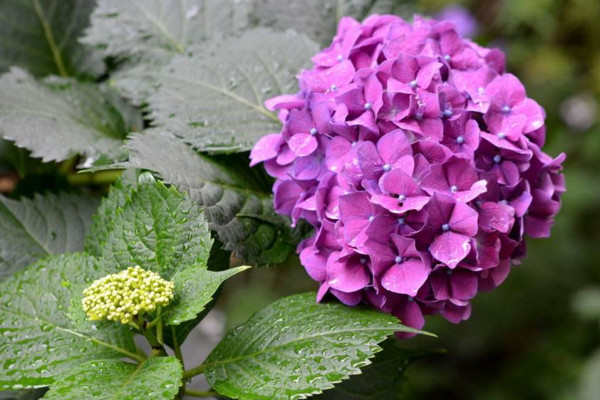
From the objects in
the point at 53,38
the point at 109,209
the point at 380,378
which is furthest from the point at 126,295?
the point at 53,38

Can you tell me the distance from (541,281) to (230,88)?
1.85 metres

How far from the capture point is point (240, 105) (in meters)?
0.97

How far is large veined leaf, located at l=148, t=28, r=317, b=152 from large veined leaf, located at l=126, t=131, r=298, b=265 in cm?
3

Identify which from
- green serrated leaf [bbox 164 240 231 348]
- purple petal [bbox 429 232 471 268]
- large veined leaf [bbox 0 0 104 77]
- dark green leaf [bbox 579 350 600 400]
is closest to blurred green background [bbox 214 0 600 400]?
dark green leaf [bbox 579 350 600 400]

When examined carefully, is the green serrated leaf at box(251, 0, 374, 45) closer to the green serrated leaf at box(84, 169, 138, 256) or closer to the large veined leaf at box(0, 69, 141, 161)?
the large veined leaf at box(0, 69, 141, 161)

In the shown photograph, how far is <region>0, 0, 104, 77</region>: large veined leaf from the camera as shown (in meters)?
1.18

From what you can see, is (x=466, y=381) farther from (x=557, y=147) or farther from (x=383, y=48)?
(x=383, y=48)

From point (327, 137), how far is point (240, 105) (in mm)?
214

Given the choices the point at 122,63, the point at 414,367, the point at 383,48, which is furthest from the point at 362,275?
the point at 414,367

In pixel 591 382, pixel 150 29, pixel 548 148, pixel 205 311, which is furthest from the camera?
pixel 548 148

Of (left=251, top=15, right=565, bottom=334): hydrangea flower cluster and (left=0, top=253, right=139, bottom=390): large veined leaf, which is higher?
(left=251, top=15, right=565, bottom=334): hydrangea flower cluster

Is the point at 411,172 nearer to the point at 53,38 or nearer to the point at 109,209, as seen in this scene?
the point at 109,209

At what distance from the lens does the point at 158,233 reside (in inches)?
29.3

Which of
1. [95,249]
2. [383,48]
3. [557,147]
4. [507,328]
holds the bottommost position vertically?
[507,328]
